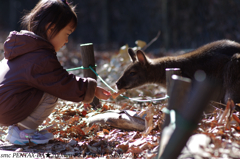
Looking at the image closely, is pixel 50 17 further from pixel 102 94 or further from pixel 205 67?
pixel 205 67

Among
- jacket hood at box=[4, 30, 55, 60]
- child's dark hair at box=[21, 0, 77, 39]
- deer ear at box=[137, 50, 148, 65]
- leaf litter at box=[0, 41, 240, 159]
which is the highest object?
child's dark hair at box=[21, 0, 77, 39]

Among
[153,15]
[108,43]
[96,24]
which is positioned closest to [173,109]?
[153,15]

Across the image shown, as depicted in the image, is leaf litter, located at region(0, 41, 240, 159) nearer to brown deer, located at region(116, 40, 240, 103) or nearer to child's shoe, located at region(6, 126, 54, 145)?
child's shoe, located at region(6, 126, 54, 145)

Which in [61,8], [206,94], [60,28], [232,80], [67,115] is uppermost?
[61,8]

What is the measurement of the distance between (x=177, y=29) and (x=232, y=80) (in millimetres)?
6154

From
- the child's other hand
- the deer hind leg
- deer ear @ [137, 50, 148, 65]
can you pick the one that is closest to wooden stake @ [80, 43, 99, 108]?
deer ear @ [137, 50, 148, 65]

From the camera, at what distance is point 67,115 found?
13.8 ft

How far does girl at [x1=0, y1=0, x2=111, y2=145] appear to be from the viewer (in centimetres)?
286

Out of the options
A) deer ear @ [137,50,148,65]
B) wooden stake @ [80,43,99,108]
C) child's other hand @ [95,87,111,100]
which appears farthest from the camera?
deer ear @ [137,50,148,65]

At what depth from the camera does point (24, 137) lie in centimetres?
299

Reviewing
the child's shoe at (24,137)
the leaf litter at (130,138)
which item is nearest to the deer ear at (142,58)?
the leaf litter at (130,138)

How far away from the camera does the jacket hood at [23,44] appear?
2.92 metres

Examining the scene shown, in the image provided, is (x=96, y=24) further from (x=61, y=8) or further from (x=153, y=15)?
(x=61, y=8)

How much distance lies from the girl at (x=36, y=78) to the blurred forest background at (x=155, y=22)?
399 cm
